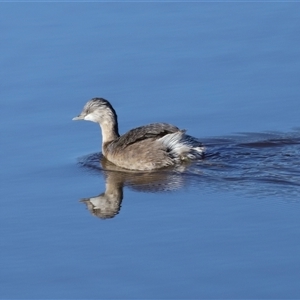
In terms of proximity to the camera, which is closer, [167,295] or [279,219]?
[167,295]

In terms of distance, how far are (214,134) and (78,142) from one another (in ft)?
5.24

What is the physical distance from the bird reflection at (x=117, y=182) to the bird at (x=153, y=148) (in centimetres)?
12

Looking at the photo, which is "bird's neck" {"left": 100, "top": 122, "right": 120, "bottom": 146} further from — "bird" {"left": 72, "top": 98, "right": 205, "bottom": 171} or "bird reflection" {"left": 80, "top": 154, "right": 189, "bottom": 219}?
"bird reflection" {"left": 80, "top": 154, "right": 189, "bottom": 219}

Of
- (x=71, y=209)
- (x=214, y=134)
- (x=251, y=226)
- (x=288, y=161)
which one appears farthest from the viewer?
(x=214, y=134)

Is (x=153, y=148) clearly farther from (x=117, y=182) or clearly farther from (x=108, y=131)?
(x=108, y=131)

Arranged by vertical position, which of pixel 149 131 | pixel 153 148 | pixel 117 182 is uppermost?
pixel 149 131

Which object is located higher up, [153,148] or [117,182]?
[153,148]

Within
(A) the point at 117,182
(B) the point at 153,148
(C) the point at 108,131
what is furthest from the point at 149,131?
(C) the point at 108,131

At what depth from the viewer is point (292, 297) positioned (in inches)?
322

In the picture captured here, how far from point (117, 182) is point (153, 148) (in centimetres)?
67

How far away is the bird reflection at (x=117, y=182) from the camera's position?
10.6 meters

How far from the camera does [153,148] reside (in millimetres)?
12039

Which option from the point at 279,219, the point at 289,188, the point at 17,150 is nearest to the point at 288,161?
the point at 289,188

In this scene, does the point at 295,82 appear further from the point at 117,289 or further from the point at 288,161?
the point at 117,289
